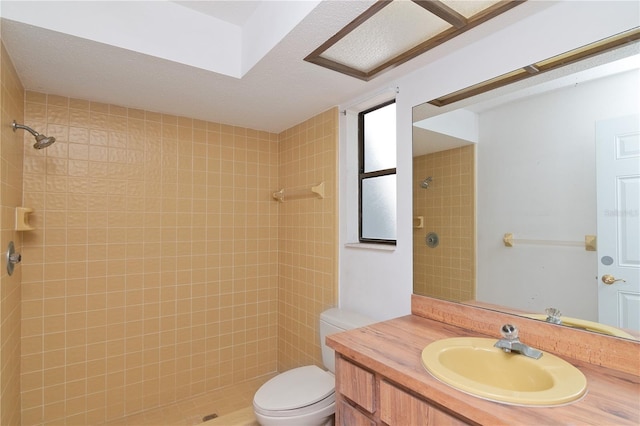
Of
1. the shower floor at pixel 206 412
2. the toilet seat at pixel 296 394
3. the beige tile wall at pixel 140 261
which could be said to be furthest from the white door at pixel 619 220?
the beige tile wall at pixel 140 261

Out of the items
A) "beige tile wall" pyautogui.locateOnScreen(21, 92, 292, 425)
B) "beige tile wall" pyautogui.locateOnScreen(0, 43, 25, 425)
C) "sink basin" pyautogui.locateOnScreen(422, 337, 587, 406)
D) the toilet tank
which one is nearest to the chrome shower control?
"beige tile wall" pyautogui.locateOnScreen(0, 43, 25, 425)

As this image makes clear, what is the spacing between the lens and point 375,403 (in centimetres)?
107

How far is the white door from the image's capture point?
1000 mm

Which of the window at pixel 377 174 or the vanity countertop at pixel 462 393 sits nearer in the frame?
the vanity countertop at pixel 462 393

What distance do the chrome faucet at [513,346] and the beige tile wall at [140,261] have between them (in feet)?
6.59

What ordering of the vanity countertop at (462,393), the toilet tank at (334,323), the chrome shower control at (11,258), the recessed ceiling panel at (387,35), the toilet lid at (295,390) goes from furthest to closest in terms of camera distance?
the toilet tank at (334,323) → the toilet lid at (295,390) → the chrome shower control at (11,258) → the recessed ceiling panel at (387,35) → the vanity countertop at (462,393)

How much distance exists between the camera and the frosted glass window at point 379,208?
196 cm

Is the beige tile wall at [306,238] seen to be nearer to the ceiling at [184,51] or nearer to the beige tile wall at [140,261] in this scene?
the beige tile wall at [140,261]

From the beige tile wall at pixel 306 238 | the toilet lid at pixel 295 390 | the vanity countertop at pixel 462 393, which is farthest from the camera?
the beige tile wall at pixel 306 238

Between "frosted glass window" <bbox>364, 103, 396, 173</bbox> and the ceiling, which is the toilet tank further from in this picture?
the ceiling

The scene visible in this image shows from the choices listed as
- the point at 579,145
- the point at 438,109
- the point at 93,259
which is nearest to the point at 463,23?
the point at 438,109

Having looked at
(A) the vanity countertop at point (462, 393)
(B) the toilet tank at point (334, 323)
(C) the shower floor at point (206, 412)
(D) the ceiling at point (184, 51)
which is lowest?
(C) the shower floor at point (206, 412)

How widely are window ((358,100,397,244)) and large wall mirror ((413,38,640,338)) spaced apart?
1.05ft

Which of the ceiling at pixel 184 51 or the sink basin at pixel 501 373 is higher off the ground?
the ceiling at pixel 184 51
